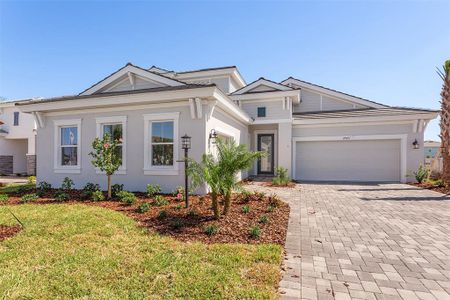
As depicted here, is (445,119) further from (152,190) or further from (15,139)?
(15,139)

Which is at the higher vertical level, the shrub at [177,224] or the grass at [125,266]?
the shrub at [177,224]

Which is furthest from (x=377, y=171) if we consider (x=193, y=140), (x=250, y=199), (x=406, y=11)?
(x=193, y=140)

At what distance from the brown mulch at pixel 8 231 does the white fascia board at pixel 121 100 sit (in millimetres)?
4941

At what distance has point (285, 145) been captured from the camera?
1320cm

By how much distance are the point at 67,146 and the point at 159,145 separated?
4.31 meters

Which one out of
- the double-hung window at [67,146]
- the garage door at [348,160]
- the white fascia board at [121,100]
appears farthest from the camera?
the garage door at [348,160]

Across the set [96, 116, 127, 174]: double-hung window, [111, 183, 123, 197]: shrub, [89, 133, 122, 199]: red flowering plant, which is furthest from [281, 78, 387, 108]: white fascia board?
[111, 183, 123, 197]: shrub

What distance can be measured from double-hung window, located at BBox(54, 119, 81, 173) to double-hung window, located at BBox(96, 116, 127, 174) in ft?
3.42

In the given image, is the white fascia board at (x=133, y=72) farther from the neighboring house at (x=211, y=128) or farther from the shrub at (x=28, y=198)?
the shrub at (x=28, y=198)

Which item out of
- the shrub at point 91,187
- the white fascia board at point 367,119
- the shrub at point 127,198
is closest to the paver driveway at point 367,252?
the shrub at point 127,198

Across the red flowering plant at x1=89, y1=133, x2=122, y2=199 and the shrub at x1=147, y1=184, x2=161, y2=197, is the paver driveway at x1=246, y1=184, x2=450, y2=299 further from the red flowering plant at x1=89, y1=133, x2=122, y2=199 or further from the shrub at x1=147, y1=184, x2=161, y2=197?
the red flowering plant at x1=89, y1=133, x2=122, y2=199

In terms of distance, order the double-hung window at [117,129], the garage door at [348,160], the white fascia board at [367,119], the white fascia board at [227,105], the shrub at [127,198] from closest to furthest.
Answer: the shrub at [127,198], the white fascia board at [227,105], the double-hung window at [117,129], the white fascia board at [367,119], the garage door at [348,160]

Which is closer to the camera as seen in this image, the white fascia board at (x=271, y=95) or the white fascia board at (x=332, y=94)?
the white fascia board at (x=271, y=95)

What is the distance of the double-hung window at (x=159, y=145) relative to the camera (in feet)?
27.5
